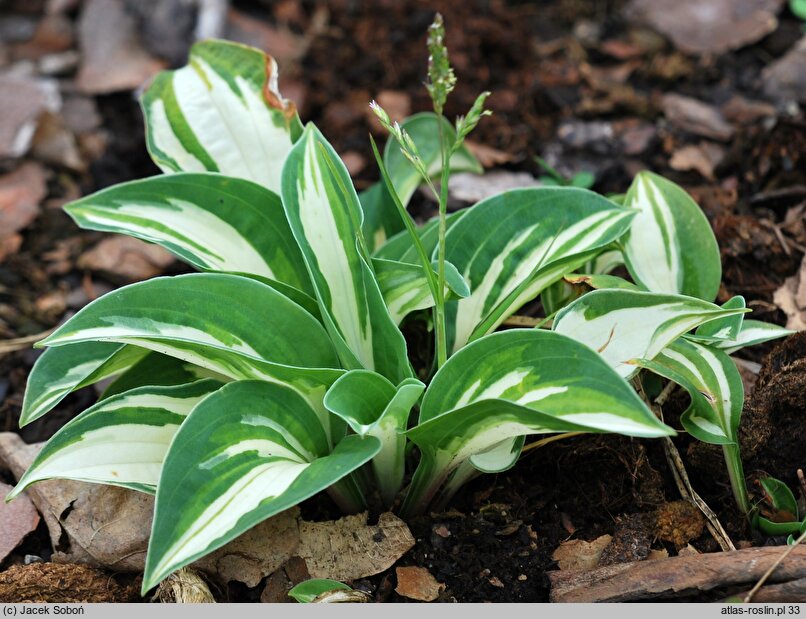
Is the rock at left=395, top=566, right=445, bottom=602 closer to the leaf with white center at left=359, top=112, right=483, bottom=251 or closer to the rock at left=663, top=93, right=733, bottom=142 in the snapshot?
the leaf with white center at left=359, top=112, right=483, bottom=251

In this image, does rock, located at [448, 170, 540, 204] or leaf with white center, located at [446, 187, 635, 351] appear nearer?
leaf with white center, located at [446, 187, 635, 351]

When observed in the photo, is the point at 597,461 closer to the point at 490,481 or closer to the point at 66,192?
the point at 490,481

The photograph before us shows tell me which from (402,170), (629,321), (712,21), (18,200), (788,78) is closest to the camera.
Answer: (629,321)

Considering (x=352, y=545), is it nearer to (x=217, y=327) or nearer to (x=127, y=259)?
(x=217, y=327)

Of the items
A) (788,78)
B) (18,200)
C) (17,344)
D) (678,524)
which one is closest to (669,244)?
(678,524)

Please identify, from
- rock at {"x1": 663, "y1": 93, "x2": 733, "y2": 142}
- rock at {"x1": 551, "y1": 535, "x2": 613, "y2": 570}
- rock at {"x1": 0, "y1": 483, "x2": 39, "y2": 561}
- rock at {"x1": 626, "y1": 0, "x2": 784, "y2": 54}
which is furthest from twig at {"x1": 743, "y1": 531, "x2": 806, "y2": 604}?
rock at {"x1": 626, "y1": 0, "x2": 784, "y2": 54}
